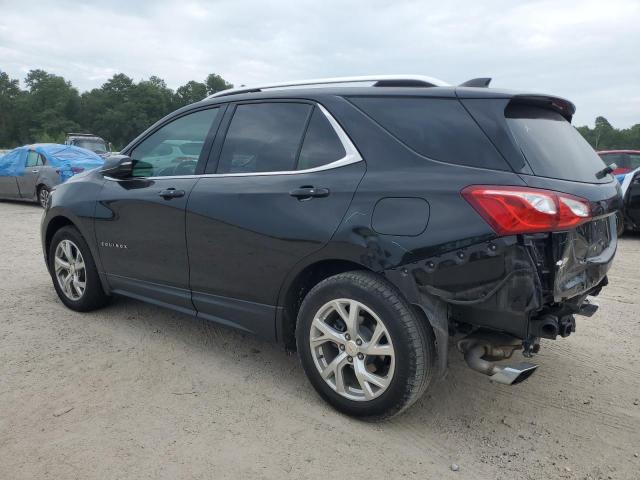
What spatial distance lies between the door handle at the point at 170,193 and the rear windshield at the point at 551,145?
2122 millimetres

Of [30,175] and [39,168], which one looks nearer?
[39,168]

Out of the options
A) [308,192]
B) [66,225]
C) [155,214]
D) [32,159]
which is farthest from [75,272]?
[32,159]

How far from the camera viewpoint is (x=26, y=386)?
3207 millimetres

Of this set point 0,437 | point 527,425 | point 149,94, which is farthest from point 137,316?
point 149,94

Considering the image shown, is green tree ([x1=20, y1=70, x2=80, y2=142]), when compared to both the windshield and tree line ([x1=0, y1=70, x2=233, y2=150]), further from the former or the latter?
the windshield

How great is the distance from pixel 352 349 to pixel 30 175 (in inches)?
484

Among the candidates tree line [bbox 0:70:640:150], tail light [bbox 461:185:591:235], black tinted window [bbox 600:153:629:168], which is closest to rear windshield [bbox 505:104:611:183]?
tail light [bbox 461:185:591:235]

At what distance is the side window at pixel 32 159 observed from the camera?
1265 cm

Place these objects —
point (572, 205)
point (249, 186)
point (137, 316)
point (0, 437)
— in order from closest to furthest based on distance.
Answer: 1. point (572, 205)
2. point (0, 437)
3. point (249, 186)
4. point (137, 316)

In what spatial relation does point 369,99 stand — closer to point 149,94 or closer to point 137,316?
point 137,316

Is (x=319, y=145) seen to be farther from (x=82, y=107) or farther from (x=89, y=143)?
(x=82, y=107)

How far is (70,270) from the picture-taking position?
451 cm

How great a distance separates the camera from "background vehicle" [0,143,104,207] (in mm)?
12242

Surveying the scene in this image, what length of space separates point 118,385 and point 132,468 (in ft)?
2.92
